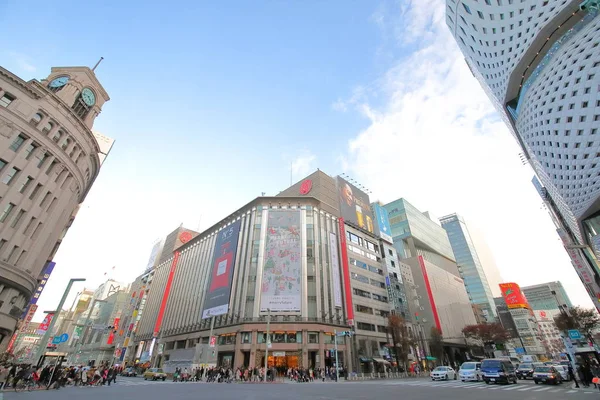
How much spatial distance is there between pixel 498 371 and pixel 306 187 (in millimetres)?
50931

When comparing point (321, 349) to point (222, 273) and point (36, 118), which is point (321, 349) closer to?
point (222, 273)

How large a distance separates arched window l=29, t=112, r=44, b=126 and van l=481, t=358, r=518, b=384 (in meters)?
53.0

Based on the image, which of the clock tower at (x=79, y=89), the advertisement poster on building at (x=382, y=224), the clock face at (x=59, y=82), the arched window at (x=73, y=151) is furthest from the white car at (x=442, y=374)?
the clock face at (x=59, y=82)

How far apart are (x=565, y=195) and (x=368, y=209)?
41803 mm

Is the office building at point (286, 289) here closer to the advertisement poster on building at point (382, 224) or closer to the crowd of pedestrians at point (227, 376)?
the crowd of pedestrians at point (227, 376)

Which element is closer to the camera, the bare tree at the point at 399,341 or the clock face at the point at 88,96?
the clock face at the point at 88,96

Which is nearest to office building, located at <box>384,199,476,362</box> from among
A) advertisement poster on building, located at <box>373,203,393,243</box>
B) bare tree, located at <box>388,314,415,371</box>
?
advertisement poster on building, located at <box>373,203,393,243</box>

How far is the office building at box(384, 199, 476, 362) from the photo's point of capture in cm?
8012

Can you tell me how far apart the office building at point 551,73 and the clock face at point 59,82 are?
5648 cm

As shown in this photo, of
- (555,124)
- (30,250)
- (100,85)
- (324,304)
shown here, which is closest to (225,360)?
(324,304)

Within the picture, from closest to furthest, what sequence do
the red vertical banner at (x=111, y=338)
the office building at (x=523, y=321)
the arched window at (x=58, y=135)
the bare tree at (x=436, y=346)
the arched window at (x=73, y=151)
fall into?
1. the arched window at (x=58, y=135)
2. the arched window at (x=73, y=151)
3. the bare tree at (x=436, y=346)
4. the red vertical banner at (x=111, y=338)
5. the office building at (x=523, y=321)

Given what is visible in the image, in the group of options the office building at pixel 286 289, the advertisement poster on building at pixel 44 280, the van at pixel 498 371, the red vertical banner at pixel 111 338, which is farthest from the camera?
the red vertical banner at pixel 111 338

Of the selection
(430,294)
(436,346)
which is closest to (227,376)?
(436,346)

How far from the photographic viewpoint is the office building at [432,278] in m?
80.1
